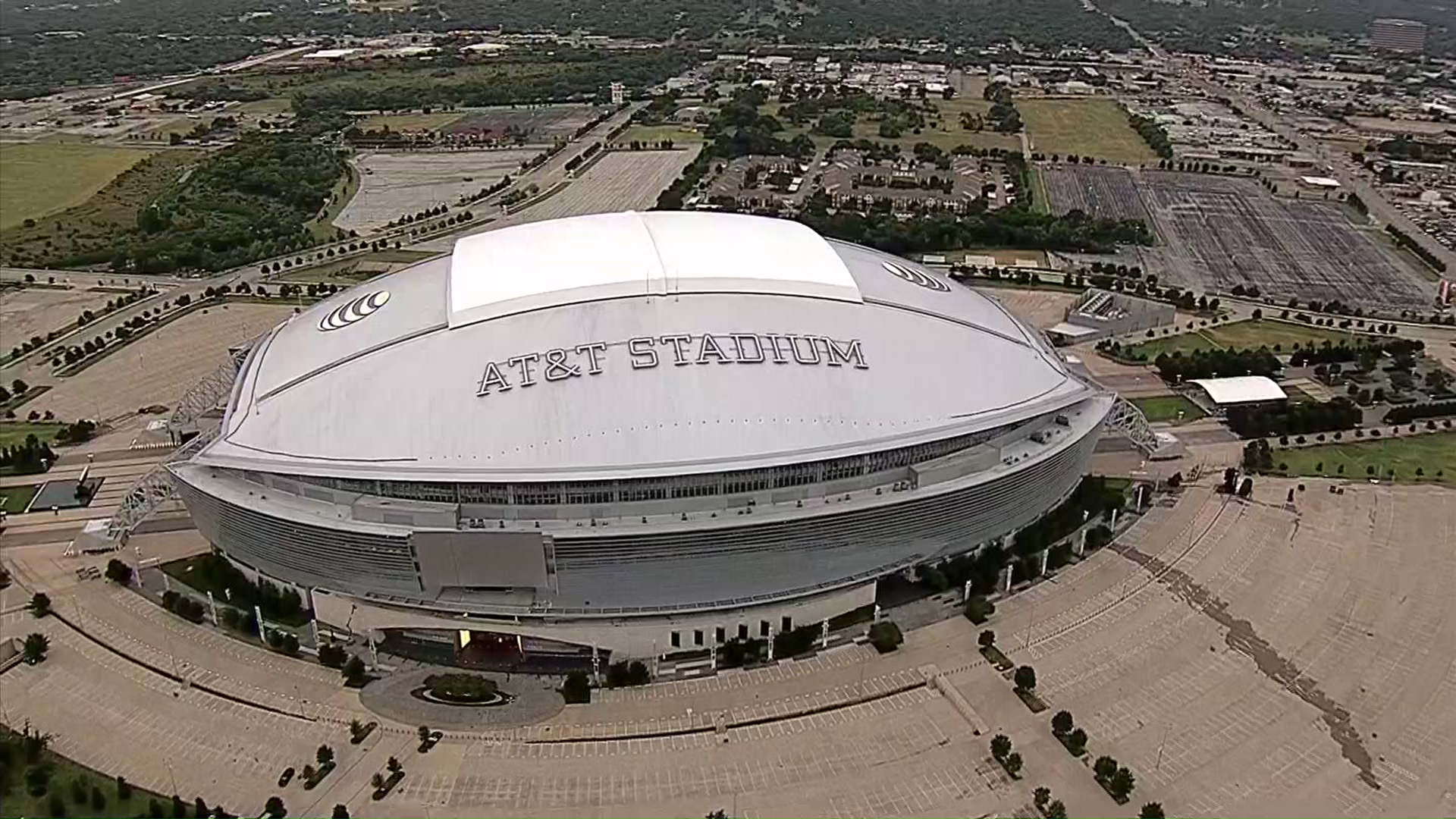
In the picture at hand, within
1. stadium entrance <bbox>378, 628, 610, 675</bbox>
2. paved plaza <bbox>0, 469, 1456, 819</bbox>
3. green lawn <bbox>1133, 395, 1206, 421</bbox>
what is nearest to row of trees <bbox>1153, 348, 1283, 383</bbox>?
green lawn <bbox>1133, 395, 1206, 421</bbox>

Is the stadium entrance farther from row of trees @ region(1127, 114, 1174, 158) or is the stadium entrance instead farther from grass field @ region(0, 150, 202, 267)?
row of trees @ region(1127, 114, 1174, 158)

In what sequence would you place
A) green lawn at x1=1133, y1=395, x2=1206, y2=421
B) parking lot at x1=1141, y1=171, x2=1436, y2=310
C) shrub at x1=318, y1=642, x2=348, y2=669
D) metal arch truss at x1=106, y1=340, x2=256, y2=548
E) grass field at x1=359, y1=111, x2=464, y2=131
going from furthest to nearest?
1. grass field at x1=359, y1=111, x2=464, y2=131
2. parking lot at x1=1141, y1=171, x2=1436, y2=310
3. green lawn at x1=1133, y1=395, x2=1206, y2=421
4. metal arch truss at x1=106, y1=340, x2=256, y2=548
5. shrub at x1=318, y1=642, x2=348, y2=669

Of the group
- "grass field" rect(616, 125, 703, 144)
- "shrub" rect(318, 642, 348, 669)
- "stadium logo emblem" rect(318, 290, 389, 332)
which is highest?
"stadium logo emblem" rect(318, 290, 389, 332)

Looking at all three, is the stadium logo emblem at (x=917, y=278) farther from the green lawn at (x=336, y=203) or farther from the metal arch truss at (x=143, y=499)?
the green lawn at (x=336, y=203)

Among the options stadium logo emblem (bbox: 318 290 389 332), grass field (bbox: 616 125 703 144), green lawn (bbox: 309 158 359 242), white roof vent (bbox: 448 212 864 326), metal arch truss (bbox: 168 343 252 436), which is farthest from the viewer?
grass field (bbox: 616 125 703 144)

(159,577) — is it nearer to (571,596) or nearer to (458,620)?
(458,620)

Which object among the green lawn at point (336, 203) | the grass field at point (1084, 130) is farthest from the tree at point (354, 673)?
the grass field at point (1084, 130)

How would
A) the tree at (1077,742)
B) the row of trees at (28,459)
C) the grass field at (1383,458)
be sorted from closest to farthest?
1. the tree at (1077,742)
2. the row of trees at (28,459)
3. the grass field at (1383,458)
